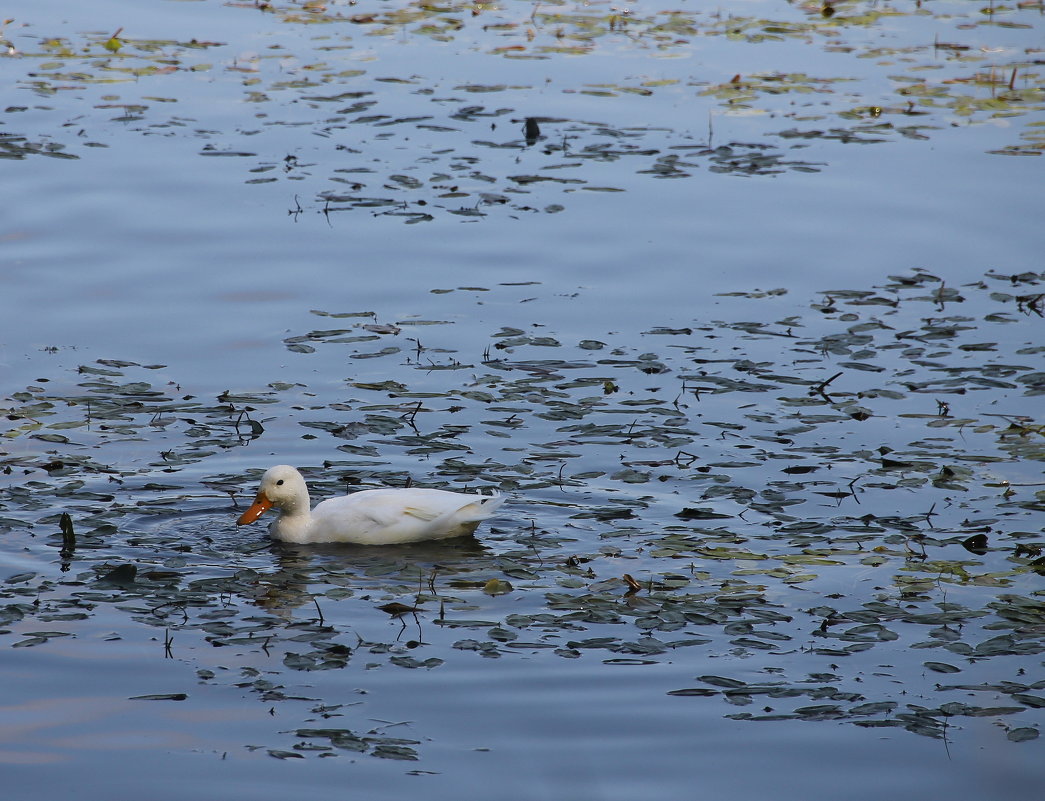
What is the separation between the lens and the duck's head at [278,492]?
8516 mm

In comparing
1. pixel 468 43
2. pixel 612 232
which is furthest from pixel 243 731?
pixel 468 43

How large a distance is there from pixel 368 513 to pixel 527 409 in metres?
1.98

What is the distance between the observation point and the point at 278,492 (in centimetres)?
853

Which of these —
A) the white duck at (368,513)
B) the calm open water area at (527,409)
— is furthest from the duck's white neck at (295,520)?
the calm open water area at (527,409)

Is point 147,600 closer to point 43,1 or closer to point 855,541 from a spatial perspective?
point 855,541

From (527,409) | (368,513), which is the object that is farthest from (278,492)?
(527,409)

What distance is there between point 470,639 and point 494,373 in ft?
12.6

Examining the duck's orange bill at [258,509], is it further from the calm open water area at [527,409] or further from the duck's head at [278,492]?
the calm open water area at [527,409]

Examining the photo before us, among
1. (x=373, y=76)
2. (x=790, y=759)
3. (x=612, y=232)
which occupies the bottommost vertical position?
(x=790, y=759)

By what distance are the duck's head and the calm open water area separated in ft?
0.87

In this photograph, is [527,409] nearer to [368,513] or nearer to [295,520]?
[368,513]

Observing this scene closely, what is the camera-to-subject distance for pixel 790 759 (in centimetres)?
620

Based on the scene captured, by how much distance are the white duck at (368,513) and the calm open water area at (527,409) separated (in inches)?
5.3

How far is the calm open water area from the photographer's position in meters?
6.40
